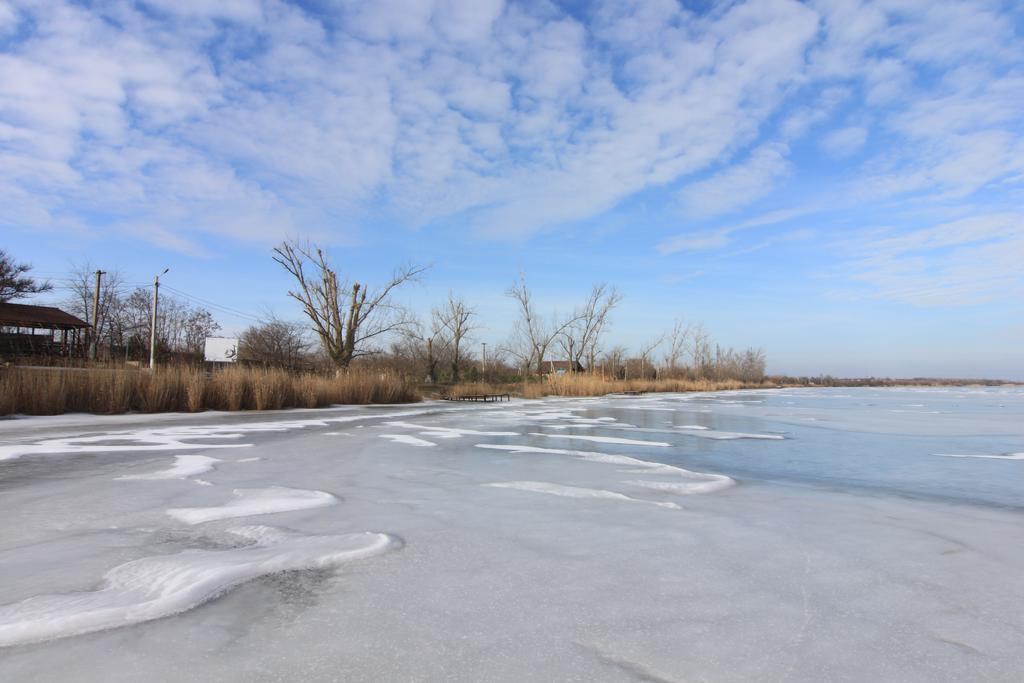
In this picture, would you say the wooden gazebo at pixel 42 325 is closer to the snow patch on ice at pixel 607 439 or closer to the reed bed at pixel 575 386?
the reed bed at pixel 575 386

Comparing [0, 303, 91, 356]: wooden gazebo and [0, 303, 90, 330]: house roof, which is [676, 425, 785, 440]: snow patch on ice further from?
[0, 303, 90, 330]: house roof

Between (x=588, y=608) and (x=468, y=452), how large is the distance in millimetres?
4089

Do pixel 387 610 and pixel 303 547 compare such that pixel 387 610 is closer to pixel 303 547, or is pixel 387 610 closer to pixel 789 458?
pixel 303 547

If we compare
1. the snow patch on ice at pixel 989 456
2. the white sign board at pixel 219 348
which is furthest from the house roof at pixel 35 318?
the snow patch on ice at pixel 989 456

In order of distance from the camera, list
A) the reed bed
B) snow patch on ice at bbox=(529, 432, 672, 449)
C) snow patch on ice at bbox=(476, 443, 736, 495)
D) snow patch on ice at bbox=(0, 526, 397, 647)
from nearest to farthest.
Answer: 1. snow patch on ice at bbox=(0, 526, 397, 647)
2. snow patch on ice at bbox=(476, 443, 736, 495)
3. snow patch on ice at bbox=(529, 432, 672, 449)
4. the reed bed

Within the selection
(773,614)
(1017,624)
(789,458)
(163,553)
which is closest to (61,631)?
(163,553)

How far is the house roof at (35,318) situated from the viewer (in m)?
27.8

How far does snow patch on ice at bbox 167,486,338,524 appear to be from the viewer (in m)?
3.11

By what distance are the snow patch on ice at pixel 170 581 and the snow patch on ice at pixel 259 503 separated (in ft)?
1.21

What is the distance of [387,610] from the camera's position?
1866 millimetres

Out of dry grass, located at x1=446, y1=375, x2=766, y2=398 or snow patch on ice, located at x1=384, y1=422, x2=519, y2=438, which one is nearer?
snow patch on ice, located at x1=384, y1=422, x2=519, y2=438

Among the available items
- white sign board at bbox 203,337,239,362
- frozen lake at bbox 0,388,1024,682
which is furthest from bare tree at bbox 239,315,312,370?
frozen lake at bbox 0,388,1024,682

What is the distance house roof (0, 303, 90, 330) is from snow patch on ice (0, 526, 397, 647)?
32.8 m

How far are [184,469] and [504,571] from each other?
11.3 ft
